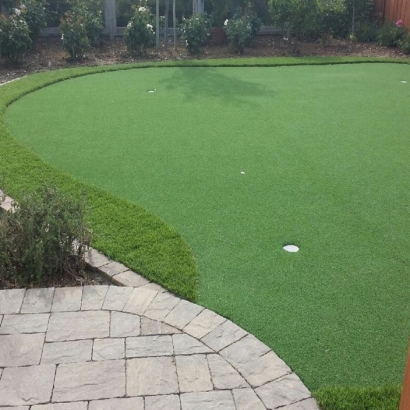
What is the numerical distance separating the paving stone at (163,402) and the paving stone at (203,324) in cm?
44

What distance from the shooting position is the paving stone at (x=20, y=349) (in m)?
2.64

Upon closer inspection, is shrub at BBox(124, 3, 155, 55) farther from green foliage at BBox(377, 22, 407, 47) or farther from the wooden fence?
the wooden fence

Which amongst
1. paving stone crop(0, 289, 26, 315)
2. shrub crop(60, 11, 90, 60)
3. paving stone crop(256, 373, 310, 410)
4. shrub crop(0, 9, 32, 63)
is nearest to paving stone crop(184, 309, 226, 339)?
paving stone crop(256, 373, 310, 410)

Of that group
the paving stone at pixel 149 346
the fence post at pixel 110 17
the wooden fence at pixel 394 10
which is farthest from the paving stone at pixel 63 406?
the wooden fence at pixel 394 10

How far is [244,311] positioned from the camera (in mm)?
3037

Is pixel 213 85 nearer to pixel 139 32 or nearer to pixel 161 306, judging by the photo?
pixel 139 32

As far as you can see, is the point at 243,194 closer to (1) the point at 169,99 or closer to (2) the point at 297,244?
(2) the point at 297,244

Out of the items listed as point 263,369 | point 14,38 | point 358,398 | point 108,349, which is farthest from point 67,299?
point 14,38

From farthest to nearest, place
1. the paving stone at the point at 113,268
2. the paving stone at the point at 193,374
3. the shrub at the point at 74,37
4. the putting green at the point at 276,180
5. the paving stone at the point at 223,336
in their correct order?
the shrub at the point at 74,37, the paving stone at the point at 113,268, the putting green at the point at 276,180, the paving stone at the point at 223,336, the paving stone at the point at 193,374

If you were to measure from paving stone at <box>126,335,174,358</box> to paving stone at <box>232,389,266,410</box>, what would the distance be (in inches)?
16.9

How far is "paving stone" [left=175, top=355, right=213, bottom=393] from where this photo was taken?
8.21ft

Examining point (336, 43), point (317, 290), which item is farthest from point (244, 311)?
point (336, 43)

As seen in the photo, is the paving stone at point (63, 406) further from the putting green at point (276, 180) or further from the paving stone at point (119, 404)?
the putting green at point (276, 180)

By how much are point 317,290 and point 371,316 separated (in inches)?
14.3
